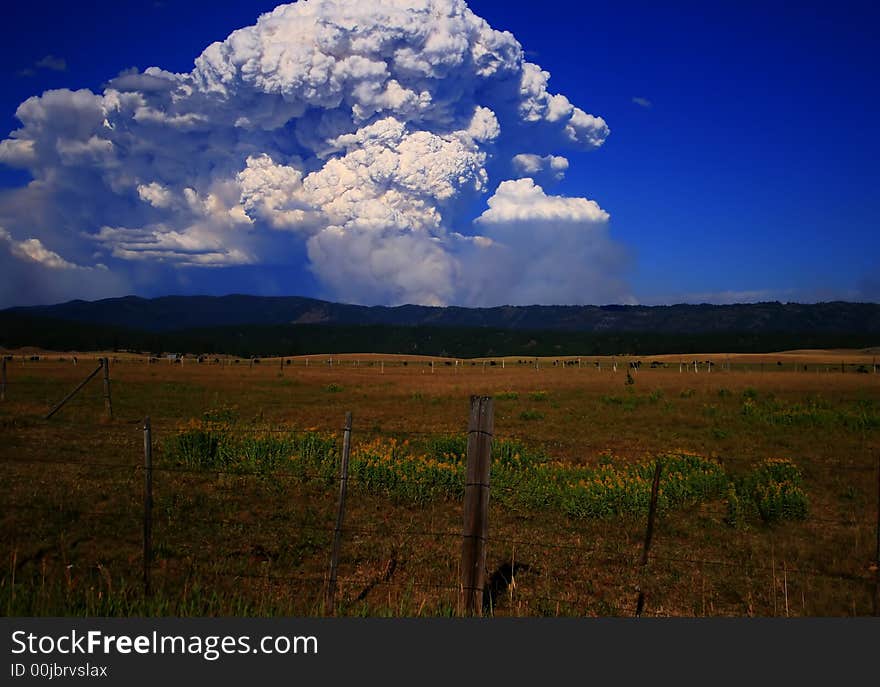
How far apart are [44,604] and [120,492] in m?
5.94

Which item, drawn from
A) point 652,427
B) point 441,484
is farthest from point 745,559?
point 652,427

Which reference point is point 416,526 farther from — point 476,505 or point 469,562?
point 476,505

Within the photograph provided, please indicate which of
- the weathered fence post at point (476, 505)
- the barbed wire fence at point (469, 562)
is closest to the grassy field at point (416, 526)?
the barbed wire fence at point (469, 562)

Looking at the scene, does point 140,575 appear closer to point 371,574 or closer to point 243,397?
point 371,574

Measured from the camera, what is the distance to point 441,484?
37.4 feet

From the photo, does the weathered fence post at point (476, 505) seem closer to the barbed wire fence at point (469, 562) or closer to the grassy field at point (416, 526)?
the barbed wire fence at point (469, 562)

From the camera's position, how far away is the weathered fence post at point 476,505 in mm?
5262

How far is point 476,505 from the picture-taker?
17.5 feet

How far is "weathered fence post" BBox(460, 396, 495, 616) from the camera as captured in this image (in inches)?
207

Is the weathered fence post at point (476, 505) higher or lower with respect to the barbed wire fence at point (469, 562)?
higher

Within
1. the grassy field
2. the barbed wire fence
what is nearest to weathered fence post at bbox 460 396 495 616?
the barbed wire fence

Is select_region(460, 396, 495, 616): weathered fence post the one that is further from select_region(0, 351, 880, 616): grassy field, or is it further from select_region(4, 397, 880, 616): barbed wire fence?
select_region(0, 351, 880, 616): grassy field

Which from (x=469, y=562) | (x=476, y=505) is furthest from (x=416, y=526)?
(x=476, y=505)

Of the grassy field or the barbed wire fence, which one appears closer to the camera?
the barbed wire fence
